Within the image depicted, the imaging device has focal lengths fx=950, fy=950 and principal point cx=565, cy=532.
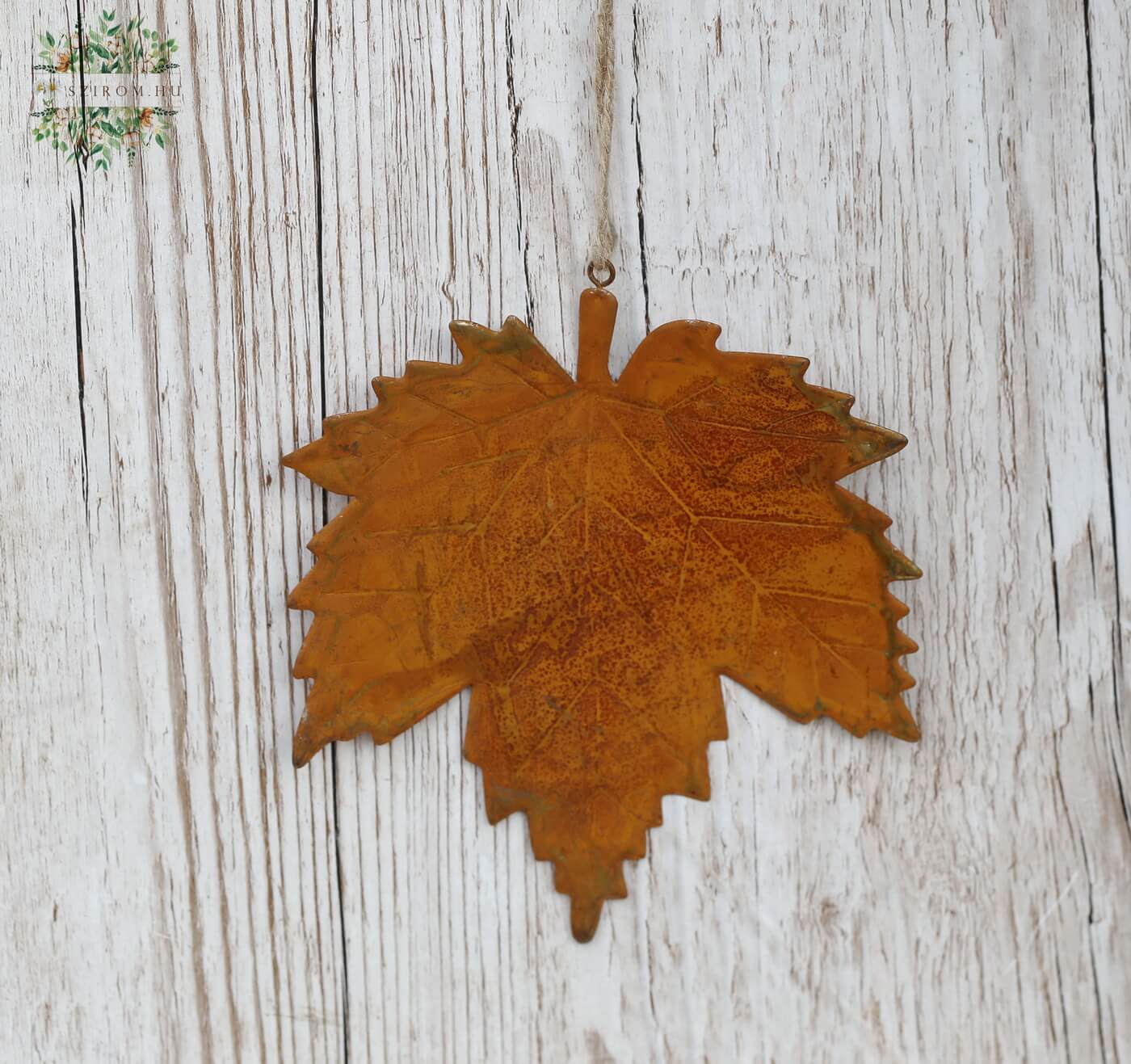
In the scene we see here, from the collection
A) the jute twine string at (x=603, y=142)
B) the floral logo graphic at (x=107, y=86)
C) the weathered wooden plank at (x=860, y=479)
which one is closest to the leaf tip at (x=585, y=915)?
the weathered wooden plank at (x=860, y=479)

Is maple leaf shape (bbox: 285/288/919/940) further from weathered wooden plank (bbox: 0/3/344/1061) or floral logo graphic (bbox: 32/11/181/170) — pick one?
floral logo graphic (bbox: 32/11/181/170)

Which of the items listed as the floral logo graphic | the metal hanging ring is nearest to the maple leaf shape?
the metal hanging ring

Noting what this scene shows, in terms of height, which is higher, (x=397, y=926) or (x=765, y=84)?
(x=765, y=84)

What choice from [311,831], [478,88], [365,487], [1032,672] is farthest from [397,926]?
[478,88]

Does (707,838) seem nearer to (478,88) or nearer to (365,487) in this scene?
(365,487)

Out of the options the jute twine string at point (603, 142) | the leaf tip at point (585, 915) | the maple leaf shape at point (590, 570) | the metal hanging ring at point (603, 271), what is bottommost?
the leaf tip at point (585, 915)

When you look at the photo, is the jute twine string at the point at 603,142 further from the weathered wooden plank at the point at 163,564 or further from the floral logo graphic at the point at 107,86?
the floral logo graphic at the point at 107,86
